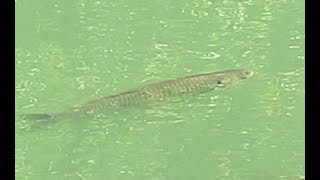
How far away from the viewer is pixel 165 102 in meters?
5.48

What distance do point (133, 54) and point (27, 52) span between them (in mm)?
1072

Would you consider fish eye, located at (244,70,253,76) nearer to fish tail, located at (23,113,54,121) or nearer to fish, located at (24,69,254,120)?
fish, located at (24,69,254,120)

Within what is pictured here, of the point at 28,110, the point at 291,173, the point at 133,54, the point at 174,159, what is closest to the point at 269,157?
the point at 291,173

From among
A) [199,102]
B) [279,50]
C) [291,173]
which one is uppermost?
[279,50]

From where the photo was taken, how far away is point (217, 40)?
680 centimetres

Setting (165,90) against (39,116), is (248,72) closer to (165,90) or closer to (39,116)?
(165,90)

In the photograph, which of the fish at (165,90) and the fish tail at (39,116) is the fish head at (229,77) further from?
the fish tail at (39,116)

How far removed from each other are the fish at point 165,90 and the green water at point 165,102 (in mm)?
61

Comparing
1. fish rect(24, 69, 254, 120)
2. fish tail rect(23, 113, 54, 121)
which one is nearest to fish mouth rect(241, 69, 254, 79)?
fish rect(24, 69, 254, 120)

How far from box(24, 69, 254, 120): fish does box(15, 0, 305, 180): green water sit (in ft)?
0.20

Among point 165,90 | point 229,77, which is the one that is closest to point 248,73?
point 229,77
